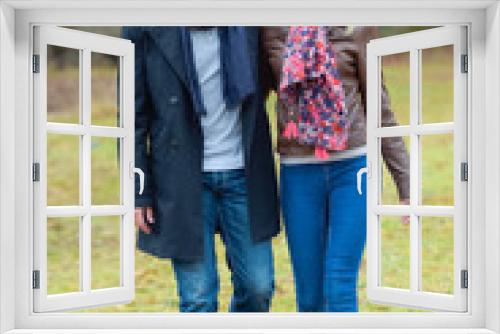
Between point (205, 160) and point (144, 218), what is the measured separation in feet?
1.75

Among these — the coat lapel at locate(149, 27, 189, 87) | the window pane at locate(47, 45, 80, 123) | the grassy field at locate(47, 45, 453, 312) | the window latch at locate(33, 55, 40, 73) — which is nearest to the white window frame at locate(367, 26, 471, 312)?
the coat lapel at locate(149, 27, 189, 87)

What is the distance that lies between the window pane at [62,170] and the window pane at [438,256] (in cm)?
442

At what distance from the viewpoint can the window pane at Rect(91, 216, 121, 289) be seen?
29.6 ft

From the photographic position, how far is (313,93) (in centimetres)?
487

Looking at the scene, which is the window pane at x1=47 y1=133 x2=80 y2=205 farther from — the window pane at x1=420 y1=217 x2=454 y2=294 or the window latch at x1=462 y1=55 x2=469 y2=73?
the window latch at x1=462 y1=55 x2=469 y2=73

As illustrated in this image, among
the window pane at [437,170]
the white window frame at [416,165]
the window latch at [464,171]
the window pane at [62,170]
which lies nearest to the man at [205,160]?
the white window frame at [416,165]

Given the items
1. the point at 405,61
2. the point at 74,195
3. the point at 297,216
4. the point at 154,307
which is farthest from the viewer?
the point at 74,195

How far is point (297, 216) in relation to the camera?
4.87 m

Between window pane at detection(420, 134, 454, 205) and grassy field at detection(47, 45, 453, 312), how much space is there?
0.04 ft

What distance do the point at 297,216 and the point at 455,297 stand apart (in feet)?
4.61

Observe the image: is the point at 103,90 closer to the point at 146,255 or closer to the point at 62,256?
the point at 62,256

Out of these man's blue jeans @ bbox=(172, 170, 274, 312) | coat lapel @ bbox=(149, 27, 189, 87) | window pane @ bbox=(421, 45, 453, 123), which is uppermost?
window pane @ bbox=(421, 45, 453, 123)

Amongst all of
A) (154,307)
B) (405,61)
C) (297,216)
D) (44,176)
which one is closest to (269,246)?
(297,216)
